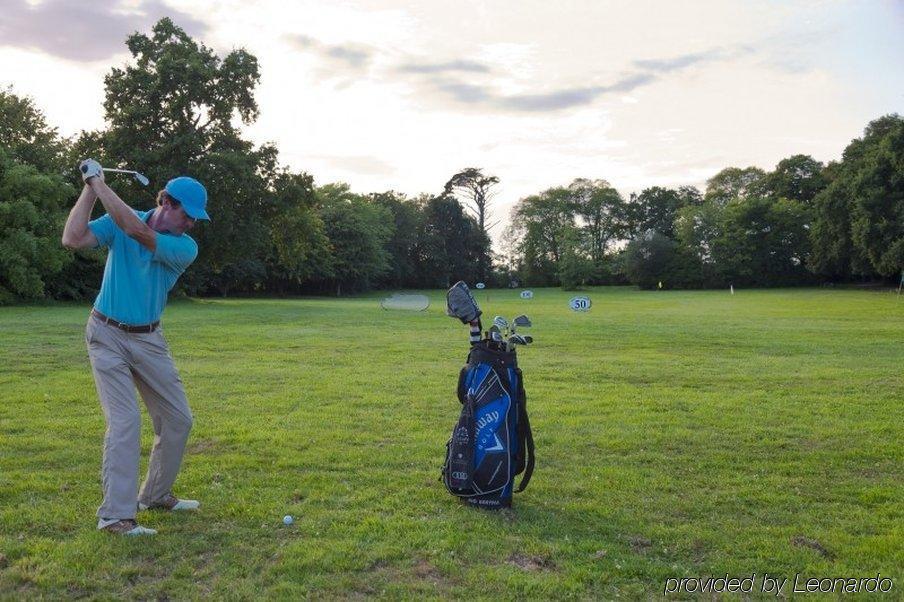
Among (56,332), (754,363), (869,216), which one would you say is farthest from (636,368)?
(869,216)

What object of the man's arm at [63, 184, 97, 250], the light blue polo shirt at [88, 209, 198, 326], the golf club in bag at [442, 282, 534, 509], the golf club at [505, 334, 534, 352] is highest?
the man's arm at [63, 184, 97, 250]

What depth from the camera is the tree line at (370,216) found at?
41.1m

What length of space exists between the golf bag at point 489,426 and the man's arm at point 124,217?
270 cm

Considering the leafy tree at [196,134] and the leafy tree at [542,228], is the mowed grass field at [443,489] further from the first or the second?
the leafy tree at [542,228]

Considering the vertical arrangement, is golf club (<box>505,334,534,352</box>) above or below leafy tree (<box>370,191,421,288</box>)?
below

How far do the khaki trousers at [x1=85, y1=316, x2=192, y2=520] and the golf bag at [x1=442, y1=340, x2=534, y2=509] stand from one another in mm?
2215

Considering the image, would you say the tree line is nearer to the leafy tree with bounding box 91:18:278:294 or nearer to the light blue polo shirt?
the leafy tree with bounding box 91:18:278:294

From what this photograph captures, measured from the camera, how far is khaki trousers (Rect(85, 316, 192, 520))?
536cm

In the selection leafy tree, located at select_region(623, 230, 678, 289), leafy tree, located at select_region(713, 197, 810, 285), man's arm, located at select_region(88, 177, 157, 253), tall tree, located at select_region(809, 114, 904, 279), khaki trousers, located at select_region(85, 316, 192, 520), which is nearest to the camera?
man's arm, located at select_region(88, 177, 157, 253)

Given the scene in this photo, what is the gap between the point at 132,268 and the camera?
552cm

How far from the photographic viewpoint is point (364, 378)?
42.8ft

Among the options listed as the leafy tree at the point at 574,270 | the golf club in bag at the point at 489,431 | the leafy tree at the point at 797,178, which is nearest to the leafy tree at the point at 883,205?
the leafy tree at the point at 574,270

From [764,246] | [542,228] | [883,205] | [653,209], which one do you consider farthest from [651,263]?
[883,205]

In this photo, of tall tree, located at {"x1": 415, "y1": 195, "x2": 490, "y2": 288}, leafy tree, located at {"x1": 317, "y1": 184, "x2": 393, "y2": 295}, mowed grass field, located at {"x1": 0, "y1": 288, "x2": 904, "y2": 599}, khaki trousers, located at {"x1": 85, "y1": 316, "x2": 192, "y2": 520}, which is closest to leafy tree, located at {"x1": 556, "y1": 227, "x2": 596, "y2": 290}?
tall tree, located at {"x1": 415, "y1": 195, "x2": 490, "y2": 288}
